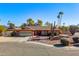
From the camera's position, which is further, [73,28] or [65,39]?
[65,39]

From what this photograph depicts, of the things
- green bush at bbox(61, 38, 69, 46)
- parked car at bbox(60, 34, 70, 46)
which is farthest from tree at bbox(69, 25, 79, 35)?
green bush at bbox(61, 38, 69, 46)

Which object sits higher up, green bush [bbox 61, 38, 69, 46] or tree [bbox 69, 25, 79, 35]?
tree [bbox 69, 25, 79, 35]

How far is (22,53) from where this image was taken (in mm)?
14250

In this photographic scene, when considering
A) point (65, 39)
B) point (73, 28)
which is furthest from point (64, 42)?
point (73, 28)

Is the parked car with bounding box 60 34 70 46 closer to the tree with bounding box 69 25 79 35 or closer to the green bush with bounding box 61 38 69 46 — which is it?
the green bush with bounding box 61 38 69 46

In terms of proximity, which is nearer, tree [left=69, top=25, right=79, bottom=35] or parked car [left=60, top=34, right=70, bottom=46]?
tree [left=69, top=25, right=79, bottom=35]

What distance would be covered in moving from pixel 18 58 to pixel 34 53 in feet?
5.28

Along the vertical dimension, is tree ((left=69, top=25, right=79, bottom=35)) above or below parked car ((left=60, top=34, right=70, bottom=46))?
above

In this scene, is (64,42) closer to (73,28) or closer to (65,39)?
(65,39)

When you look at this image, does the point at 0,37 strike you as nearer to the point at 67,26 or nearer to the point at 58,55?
the point at 67,26

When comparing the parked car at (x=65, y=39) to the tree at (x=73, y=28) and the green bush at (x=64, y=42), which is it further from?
the tree at (x=73, y=28)

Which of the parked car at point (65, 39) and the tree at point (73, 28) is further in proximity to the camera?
the parked car at point (65, 39)

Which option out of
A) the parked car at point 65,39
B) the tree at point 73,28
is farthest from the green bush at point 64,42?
the tree at point 73,28

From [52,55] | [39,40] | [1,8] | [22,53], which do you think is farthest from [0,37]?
[52,55]
